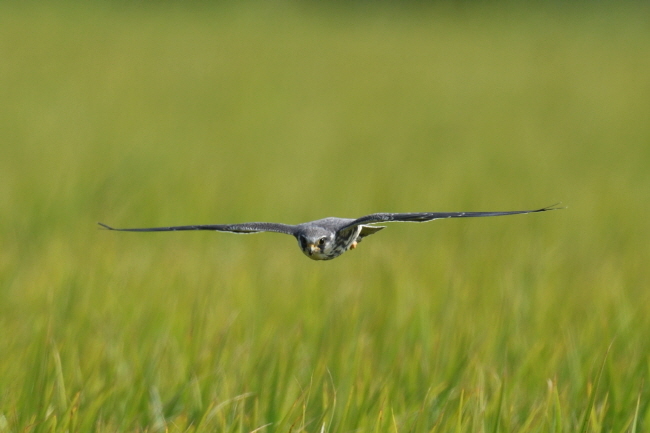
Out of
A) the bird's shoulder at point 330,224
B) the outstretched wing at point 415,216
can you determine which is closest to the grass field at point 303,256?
the bird's shoulder at point 330,224

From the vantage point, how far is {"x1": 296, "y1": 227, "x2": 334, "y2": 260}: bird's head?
162cm

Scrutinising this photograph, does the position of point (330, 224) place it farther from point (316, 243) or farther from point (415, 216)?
point (415, 216)

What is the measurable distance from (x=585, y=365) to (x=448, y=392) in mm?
524

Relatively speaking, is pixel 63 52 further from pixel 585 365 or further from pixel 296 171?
pixel 585 365

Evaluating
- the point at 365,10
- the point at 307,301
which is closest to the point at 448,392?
the point at 307,301

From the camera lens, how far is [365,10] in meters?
16.5

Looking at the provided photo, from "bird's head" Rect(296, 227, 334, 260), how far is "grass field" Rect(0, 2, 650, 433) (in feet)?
1.79

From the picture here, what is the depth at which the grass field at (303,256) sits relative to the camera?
246cm

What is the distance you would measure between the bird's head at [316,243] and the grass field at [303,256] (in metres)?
0.54

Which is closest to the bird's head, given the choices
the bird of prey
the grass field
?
the bird of prey

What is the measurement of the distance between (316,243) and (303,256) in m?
2.56

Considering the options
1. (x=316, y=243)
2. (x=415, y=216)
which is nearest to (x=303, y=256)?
(x=316, y=243)

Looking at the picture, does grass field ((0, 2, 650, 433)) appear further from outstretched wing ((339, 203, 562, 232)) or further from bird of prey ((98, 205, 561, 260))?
outstretched wing ((339, 203, 562, 232))

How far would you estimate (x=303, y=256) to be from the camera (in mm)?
4188
